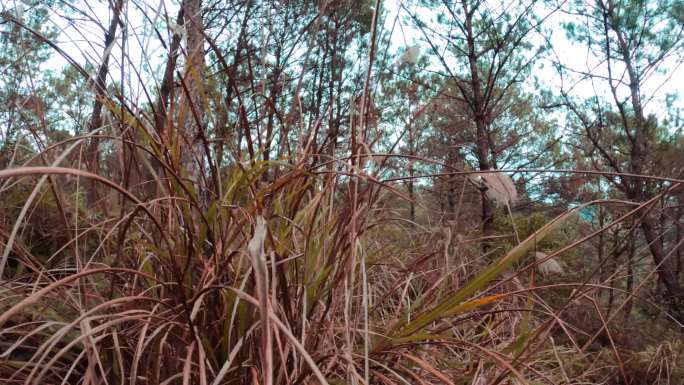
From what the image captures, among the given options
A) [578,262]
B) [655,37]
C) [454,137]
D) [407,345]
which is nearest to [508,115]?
[454,137]

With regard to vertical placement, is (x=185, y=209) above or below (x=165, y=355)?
above

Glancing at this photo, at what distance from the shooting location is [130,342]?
2.93 ft

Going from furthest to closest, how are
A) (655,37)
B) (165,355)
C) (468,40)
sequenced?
1. (468,40)
2. (655,37)
3. (165,355)

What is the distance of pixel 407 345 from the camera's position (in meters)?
0.89

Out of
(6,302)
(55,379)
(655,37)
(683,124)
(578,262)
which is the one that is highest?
(655,37)

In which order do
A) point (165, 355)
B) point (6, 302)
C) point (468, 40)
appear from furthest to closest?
point (468, 40) → point (6, 302) → point (165, 355)

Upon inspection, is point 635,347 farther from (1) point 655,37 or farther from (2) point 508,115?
(2) point 508,115

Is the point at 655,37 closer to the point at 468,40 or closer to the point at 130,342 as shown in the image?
the point at 468,40

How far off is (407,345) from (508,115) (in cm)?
981

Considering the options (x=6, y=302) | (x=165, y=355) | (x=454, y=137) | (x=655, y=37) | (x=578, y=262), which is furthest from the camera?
(x=454, y=137)

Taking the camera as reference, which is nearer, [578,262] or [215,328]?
[215,328]

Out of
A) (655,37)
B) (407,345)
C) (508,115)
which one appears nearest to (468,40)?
(655,37)

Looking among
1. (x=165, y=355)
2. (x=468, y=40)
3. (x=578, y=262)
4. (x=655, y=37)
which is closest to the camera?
(x=165, y=355)

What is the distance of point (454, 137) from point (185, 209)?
8903 millimetres
